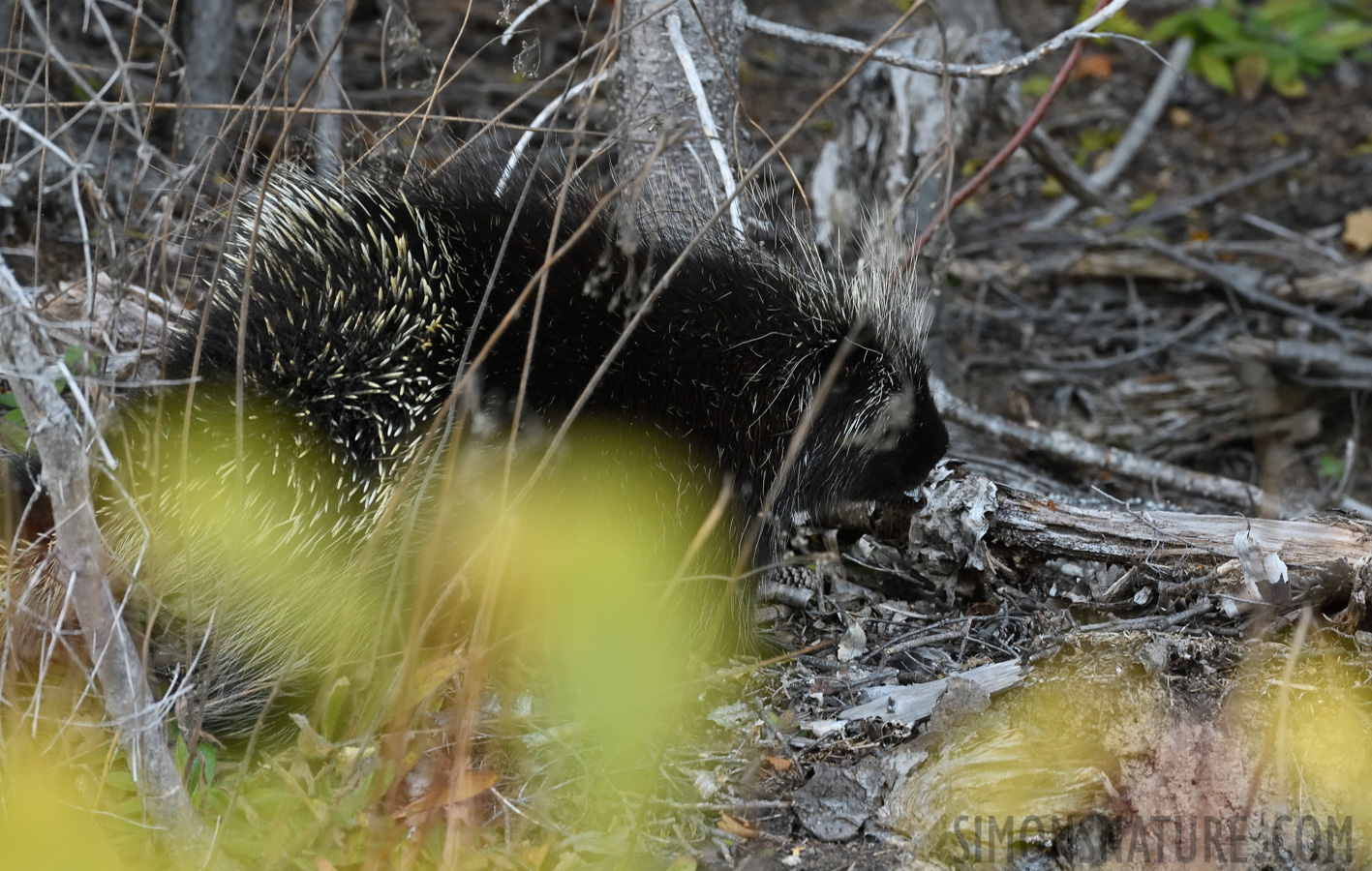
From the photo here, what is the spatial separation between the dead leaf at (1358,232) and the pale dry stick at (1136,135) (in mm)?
1122

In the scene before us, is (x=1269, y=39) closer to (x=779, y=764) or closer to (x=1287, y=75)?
(x=1287, y=75)

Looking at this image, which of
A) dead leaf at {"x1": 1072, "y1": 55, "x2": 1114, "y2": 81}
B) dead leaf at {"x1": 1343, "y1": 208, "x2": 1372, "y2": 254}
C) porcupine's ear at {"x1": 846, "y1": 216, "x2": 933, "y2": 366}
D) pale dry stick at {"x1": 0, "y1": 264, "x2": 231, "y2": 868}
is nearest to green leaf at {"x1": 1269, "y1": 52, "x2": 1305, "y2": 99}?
dead leaf at {"x1": 1072, "y1": 55, "x2": 1114, "y2": 81}

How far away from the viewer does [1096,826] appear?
2082mm

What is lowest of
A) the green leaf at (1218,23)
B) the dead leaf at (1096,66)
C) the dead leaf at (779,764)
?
the dead leaf at (779,764)

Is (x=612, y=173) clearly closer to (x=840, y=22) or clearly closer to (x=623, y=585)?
(x=623, y=585)

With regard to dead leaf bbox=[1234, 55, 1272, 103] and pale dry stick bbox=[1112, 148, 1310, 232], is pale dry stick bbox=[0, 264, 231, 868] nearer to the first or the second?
pale dry stick bbox=[1112, 148, 1310, 232]

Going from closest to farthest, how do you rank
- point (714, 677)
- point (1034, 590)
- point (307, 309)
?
point (307, 309) < point (714, 677) < point (1034, 590)

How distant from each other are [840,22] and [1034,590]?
4.58 m

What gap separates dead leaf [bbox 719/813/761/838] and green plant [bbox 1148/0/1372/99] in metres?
5.20

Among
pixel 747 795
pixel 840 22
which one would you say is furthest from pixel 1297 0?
pixel 747 795

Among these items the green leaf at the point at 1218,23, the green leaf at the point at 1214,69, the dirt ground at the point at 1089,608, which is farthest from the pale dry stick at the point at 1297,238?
the green leaf at the point at 1218,23

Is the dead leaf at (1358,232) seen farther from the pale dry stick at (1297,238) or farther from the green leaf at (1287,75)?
the green leaf at (1287,75)

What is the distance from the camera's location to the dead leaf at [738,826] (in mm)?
2094

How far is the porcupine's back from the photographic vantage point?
228 cm
